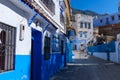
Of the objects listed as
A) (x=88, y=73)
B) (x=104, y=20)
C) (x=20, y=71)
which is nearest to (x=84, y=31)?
(x=104, y=20)

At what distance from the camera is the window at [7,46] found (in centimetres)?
654

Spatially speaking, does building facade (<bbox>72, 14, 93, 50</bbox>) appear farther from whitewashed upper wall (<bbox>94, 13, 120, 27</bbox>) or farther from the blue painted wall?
the blue painted wall

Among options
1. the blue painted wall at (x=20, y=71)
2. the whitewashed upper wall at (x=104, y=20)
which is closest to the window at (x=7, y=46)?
the blue painted wall at (x=20, y=71)

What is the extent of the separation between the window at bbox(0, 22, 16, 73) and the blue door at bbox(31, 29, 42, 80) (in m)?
3.49

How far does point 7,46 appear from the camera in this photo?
6781 millimetres

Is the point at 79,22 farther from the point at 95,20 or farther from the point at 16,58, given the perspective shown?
the point at 16,58

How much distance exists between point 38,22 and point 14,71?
3.58m

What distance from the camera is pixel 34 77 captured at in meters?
10.6

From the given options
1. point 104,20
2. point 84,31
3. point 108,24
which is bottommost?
point 84,31

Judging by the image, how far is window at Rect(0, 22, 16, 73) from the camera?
654cm

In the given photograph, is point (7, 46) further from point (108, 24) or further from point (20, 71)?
point (108, 24)

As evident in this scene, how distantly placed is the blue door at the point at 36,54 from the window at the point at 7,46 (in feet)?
11.5

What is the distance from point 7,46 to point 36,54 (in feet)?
13.3

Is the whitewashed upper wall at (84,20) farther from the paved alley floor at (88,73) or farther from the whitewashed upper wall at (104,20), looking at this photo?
the paved alley floor at (88,73)
